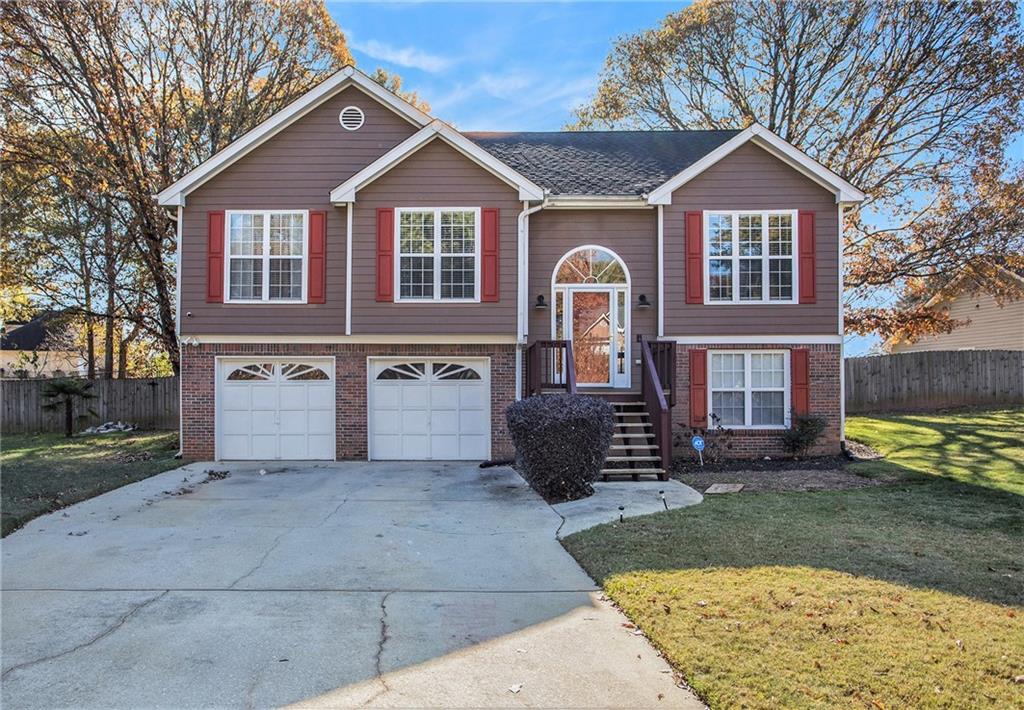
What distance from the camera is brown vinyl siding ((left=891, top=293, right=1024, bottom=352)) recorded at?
84.9 feet

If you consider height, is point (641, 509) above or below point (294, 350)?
below

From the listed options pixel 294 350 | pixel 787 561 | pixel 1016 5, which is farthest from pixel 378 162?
pixel 1016 5

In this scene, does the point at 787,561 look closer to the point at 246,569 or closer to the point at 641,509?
the point at 641,509

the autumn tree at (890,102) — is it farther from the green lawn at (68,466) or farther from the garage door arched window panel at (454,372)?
the green lawn at (68,466)

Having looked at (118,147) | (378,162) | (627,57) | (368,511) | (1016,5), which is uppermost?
(627,57)

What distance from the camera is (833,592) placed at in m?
5.11

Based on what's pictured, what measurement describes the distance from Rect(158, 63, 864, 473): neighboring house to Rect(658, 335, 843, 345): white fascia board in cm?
4

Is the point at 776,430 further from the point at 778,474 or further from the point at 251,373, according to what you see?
the point at 251,373

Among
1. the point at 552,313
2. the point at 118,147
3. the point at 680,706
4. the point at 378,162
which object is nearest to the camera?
the point at 680,706

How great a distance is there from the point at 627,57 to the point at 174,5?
14503mm

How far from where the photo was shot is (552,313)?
13.8 metres

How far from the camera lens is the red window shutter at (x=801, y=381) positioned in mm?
13195

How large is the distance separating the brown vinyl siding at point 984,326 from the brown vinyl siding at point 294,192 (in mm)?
21859

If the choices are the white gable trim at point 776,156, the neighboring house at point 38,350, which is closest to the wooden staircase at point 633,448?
the white gable trim at point 776,156
